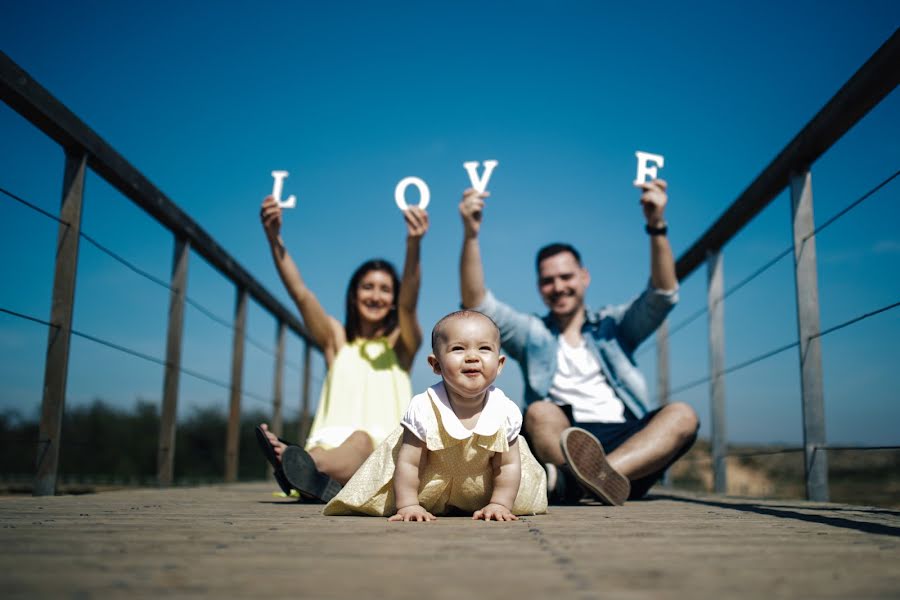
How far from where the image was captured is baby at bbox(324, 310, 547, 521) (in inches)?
66.4

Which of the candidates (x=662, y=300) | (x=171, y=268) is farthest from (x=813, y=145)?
(x=171, y=268)

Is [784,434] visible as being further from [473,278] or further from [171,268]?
[171,268]

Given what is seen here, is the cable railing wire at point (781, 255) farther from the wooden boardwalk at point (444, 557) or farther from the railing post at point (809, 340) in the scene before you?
the wooden boardwalk at point (444, 557)

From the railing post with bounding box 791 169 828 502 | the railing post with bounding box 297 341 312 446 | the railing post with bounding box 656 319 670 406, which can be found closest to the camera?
the railing post with bounding box 791 169 828 502

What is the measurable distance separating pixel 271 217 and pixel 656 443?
1444mm

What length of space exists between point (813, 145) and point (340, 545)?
1.86 metres

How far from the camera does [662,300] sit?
8.57ft

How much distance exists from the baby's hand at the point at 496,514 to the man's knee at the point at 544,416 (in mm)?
643

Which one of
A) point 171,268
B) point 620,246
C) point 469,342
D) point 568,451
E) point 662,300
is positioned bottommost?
point 568,451

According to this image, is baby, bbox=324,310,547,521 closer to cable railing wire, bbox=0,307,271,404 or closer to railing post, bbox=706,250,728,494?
cable railing wire, bbox=0,307,271,404

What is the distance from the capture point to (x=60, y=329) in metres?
2.18

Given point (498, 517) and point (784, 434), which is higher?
point (784, 434)

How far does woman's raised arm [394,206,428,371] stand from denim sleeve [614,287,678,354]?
0.72 m

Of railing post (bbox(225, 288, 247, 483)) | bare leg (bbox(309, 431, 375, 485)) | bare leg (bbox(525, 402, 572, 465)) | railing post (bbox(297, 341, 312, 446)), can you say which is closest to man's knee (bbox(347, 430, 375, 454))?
bare leg (bbox(309, 431, 375, 485))
